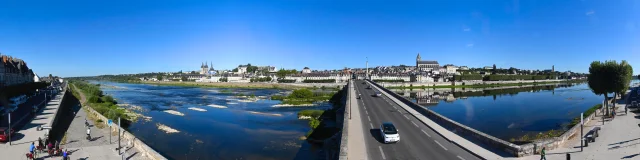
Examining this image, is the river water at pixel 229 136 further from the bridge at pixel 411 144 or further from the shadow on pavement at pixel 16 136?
the shadow on pavement at pixel 16 136

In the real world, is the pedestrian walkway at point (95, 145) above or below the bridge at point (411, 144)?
below

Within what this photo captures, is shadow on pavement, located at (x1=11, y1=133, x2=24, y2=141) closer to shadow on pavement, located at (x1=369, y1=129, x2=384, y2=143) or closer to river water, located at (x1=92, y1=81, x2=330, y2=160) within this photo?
river water, located at (x1=92, y1=81, x2=330, y2=160)

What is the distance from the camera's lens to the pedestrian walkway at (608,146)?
16.2m

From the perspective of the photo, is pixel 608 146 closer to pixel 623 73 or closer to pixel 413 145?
pixel 413 145

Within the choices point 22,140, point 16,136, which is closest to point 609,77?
point 22,140

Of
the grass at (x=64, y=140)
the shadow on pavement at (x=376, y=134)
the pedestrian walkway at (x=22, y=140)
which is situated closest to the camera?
the shadow on pavement at (x=376, y=134)

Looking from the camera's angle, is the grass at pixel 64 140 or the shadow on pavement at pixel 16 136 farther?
the grass at pixel 64 140

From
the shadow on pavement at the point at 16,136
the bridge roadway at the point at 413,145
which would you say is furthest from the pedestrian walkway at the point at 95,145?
the bridge roadway at the point at 413,145

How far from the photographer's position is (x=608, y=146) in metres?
19.0

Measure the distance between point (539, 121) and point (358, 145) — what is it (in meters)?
33.0

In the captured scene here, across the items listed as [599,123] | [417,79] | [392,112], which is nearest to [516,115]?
[599,123]

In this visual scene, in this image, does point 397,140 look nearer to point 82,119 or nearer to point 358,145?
point 358,145

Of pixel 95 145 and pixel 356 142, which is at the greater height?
pixel 356 142

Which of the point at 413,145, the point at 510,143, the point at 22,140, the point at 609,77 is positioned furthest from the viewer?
the point at 609,77
